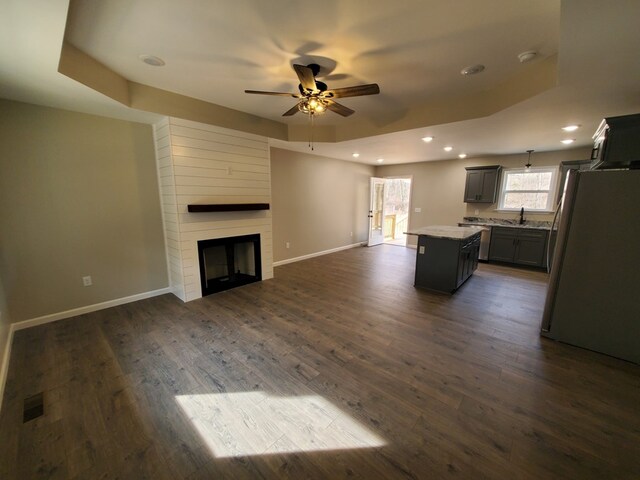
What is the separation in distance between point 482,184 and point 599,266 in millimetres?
4007

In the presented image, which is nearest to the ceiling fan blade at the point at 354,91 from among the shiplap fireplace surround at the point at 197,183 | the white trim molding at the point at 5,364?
the shiplap fireplace surround at the point at 197,183

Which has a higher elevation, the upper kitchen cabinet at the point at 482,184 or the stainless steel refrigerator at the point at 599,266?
the upper kitchen cabinet at the point at 482,184

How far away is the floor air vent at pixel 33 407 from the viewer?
66.5 inches

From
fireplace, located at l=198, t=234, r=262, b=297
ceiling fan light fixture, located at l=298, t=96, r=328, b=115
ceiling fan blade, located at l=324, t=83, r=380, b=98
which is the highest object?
ceiling fan blade, located at l=324, t=83, r=380, b=98

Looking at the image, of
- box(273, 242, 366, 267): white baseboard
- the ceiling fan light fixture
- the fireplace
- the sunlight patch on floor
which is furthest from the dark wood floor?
the ceiling fan light fixture

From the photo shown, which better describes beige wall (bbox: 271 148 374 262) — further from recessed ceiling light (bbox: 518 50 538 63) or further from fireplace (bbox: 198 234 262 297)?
recessed ceiling light (bbox: 518 50 538 63)

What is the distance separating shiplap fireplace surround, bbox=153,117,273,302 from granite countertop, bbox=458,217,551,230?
5052 mm

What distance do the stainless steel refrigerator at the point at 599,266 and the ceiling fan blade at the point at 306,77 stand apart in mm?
2713

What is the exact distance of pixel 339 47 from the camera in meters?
2.13

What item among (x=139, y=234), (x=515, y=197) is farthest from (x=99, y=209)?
(x=515, y=197)

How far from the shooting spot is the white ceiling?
1.62 meters

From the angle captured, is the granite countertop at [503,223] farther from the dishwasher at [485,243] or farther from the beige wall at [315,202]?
the beige wall at [315,202]

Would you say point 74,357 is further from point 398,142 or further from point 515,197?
point 515,197

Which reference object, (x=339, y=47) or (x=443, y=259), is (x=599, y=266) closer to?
(x=443, y=259)
